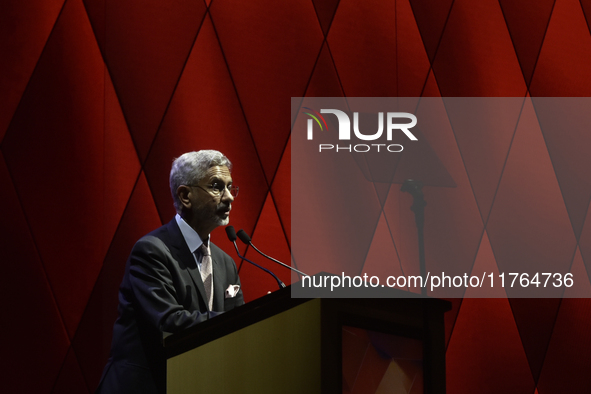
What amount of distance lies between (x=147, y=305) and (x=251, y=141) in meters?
1.13

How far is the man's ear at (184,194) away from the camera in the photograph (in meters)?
1.88

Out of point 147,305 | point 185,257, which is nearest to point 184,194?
point 185,257

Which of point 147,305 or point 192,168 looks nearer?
point 147,305

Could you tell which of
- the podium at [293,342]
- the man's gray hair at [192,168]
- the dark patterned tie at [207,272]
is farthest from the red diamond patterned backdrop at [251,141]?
the podium at [293,342]

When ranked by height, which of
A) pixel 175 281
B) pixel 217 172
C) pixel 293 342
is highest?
pixel 217 172

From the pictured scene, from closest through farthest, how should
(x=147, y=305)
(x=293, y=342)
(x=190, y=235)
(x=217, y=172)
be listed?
(x=293, y=342) → (x=147, y=305) → (x=190, y=235) → (x=217, y=172)

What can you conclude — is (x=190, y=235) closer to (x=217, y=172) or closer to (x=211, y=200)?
(x=211, y=200)

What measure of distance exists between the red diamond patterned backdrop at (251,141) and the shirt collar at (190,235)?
1.55 ft

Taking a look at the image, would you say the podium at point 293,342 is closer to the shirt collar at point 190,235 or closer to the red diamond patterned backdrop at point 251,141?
the shirt collar at point 190,235

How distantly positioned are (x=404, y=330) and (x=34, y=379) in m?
1.57

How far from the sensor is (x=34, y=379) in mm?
2074

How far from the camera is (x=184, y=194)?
1896 mm

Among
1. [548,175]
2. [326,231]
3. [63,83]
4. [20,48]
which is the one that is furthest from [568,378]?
[20,48]

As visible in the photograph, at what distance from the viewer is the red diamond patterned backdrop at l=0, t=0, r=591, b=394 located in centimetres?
209
